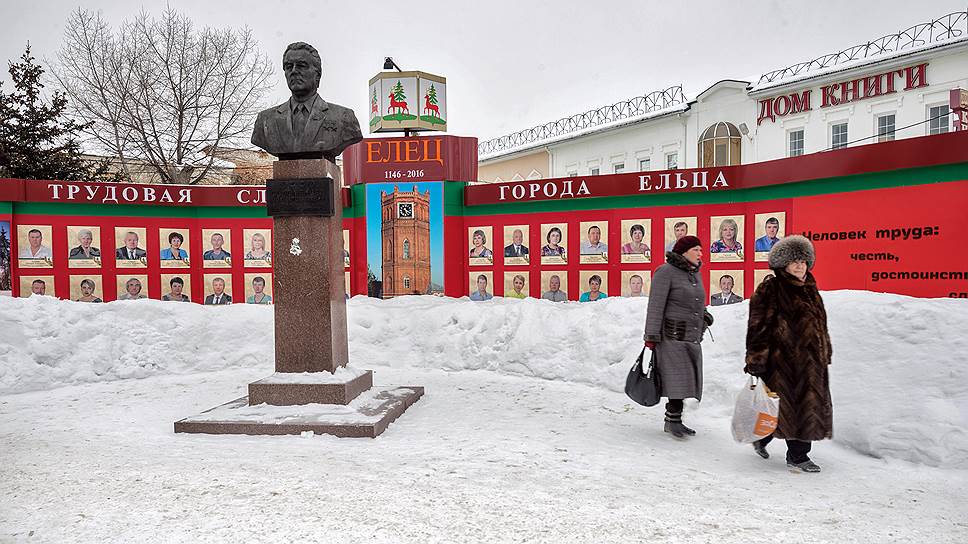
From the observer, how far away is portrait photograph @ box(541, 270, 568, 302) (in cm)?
1069

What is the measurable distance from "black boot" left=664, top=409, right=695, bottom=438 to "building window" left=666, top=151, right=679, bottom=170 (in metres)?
20.3

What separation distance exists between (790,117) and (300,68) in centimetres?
1947

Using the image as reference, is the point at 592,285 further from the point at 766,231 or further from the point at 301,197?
the point at 301,197

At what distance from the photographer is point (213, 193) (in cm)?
1133

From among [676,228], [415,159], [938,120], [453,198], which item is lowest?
[676,228]

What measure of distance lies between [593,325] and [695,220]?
282cm

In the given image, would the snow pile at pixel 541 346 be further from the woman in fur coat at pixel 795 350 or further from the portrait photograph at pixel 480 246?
the portrait photograph at pixel 480 246

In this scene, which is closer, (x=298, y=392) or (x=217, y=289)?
(x=298, y=392)

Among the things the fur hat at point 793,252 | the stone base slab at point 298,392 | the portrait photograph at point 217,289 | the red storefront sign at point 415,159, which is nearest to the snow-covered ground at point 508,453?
the stone base slab at point 298,392

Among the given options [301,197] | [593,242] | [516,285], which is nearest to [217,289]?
[516,285]

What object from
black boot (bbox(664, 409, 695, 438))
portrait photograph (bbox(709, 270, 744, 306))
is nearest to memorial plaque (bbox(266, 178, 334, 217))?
black boot (bbox(664, 409, 695, 438))

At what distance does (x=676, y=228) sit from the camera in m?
9.86

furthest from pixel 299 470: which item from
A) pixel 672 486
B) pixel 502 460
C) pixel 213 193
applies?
pixel 213 193

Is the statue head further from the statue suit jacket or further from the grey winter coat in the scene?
the grey winter coat
